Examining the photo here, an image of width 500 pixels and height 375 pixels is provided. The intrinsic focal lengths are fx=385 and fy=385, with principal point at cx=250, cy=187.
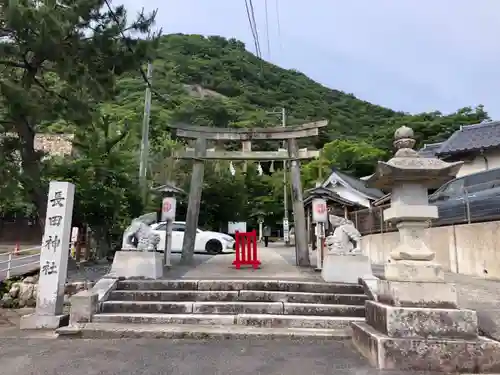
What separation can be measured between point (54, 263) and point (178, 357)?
10.5 feet

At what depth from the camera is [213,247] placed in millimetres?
16500

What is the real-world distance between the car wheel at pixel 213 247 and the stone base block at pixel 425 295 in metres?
12.3

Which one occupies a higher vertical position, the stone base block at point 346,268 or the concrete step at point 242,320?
the stone base block at point 346,268

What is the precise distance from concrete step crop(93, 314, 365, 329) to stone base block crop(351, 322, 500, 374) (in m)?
1.79

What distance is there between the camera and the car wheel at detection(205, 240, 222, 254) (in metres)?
16.4

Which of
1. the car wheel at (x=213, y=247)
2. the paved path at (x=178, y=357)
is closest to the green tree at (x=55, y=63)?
the paved path at (x=178, y=357)

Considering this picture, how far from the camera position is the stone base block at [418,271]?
4.56 meters

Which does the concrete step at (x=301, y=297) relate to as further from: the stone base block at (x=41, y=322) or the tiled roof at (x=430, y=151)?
the tiled roof at (x=430, y=151)

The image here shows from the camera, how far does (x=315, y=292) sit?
23.0ft

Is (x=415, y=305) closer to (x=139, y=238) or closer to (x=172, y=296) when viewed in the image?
(x=172, y=296)

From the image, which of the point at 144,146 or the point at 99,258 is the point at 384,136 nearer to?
the point at 144,146

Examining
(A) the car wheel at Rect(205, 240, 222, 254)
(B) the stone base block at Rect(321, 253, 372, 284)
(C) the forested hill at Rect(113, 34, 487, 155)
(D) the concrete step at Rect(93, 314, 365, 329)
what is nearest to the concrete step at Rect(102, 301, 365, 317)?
(D) the concrete step at Rect(93, 314, 365, 329)

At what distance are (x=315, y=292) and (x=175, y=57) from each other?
257 feet

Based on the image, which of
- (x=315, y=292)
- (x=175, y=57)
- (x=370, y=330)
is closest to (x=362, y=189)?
(x=315, y=292)
